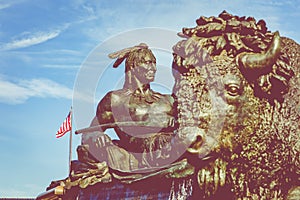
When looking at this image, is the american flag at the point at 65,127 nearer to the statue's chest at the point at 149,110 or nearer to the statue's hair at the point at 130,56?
the statue's hair at the point at 130,56

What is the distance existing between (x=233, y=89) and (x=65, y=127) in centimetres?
1000

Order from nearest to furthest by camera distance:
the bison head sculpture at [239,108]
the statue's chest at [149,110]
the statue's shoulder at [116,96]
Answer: the bison head sculpture at [239,108] < the statue's chest at [149,110] < the statue's shoulder at [116,96]

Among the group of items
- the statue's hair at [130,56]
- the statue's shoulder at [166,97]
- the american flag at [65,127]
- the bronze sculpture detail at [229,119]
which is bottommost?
the bronze sculpture detail at [229,119]

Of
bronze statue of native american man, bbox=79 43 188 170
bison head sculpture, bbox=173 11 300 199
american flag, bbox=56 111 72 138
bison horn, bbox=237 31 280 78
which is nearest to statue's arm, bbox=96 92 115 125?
bronze statue of native american man, bbox=79 43 188 170

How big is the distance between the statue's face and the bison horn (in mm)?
1517

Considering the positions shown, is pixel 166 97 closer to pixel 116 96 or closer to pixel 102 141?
pixel 116 96

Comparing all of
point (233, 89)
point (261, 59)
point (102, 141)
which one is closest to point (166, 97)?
point (102, 141)

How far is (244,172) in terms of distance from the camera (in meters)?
8.84

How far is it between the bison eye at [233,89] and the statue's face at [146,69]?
4.97 feet

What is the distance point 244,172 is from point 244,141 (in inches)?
14.7

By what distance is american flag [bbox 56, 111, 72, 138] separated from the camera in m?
18.0

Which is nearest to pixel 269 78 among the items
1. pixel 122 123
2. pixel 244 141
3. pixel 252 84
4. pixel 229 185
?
pixel 252 84

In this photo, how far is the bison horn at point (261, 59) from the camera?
881cm

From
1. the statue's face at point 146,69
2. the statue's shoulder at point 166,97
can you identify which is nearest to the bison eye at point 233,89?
the statue's shoulder at point 166,97
